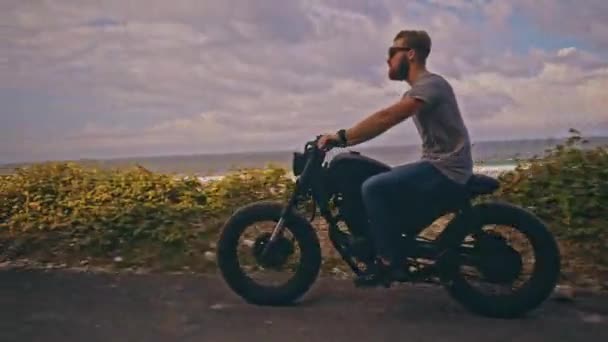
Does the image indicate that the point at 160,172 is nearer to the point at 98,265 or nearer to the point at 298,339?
the point at 98,265

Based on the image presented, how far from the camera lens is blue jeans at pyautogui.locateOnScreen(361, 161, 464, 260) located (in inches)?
154

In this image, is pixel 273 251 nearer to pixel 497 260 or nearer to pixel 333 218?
pixel 333 218

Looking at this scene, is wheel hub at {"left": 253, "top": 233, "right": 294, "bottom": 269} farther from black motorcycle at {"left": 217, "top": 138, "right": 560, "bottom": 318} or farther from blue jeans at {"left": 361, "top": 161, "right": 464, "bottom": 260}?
blue jeans at {"left": 361, "top": 161, "right": 464, "bottom": 260}

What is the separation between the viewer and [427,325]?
387cm

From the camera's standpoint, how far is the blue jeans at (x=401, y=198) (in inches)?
154

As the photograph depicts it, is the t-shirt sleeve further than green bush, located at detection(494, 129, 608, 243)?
No

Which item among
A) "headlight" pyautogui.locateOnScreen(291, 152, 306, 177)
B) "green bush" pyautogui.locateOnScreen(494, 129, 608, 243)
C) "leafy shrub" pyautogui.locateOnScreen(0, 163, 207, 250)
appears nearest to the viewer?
"headlight" pyautogui.locateOnScreen(291, 152, 306, 177)

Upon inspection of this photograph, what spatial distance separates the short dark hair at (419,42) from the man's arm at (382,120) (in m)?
0.34

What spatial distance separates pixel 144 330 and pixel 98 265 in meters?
2.10

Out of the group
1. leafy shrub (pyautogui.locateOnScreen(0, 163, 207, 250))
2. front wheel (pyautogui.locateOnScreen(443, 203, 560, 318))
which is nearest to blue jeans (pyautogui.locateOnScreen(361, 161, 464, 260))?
front wheel (pyautogui.locateOnScreen(443, 203, 560, 318))

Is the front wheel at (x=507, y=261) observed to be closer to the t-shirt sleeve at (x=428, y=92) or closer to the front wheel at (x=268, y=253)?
the t-shirt sleeve at (x=428, y=92)

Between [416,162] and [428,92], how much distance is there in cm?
47

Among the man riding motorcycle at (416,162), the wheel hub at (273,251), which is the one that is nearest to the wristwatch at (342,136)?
the man riding motorcycle at (416,162)

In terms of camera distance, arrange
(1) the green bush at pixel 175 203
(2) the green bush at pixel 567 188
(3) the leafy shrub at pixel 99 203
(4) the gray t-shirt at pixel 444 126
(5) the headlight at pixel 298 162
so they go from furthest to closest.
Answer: (3) the leafy shrub at pixel 99 203, (1) the green bush at pixel 175 203, (2) the green bush at pixel 567 188, (5) the headlight at pixel 298 162, (4) the gray t-shirt at pixel 444 126
